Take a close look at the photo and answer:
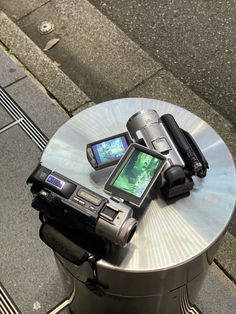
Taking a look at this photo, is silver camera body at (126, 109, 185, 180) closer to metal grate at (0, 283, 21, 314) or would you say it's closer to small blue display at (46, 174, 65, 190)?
small blue display at (46, 174, 65, 190)

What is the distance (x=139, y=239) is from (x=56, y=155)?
417 millimetres

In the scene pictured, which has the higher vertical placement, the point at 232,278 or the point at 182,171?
the point at 182,171

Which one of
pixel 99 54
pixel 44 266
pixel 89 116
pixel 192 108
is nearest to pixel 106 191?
pixel 89 116

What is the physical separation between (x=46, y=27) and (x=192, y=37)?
1.08 metres

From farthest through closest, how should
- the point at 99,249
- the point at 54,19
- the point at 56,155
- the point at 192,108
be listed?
the point at 54,19 < the point at 192,108 < the point at 56,155 < the point at 99,249

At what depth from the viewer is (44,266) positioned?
8.25 feet

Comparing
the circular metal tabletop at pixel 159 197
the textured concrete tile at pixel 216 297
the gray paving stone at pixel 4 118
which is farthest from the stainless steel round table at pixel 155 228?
the gray paving stone at pixel 4 118

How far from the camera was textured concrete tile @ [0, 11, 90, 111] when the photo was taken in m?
3.23

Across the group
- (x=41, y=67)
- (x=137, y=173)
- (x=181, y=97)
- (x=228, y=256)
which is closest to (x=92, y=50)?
(x=41, y=67)

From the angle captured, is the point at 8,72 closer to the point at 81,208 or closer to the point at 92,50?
the point at 92,50

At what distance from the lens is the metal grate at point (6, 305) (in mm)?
2389

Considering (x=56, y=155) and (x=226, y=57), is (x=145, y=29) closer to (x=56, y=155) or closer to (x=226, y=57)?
(x=226, y=57)

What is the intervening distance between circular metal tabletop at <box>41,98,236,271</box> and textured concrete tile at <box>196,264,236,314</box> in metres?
0.91

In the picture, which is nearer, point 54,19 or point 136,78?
point 136,78
